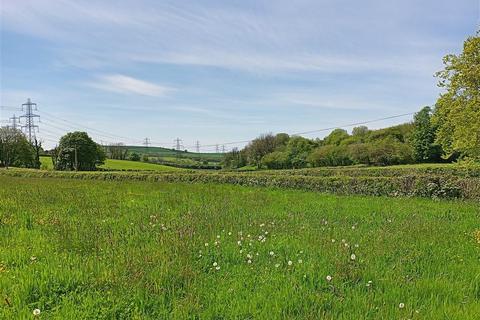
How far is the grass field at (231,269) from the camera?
4.54 m

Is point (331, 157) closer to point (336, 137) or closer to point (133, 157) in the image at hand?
point (336, 137)

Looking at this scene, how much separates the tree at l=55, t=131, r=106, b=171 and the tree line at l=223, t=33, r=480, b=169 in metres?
43.8

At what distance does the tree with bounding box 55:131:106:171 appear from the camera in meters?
83.8

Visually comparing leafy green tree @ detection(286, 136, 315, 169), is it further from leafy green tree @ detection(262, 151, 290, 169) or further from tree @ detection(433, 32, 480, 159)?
tree @ detection(433, 32, 480, 159)

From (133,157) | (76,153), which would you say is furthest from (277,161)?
(133,157)

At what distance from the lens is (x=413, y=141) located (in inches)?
3056

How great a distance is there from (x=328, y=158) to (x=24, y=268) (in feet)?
281

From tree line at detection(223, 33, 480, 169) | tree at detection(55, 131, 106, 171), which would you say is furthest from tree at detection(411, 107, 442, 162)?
tree at detection(55, 131, 106, 171)

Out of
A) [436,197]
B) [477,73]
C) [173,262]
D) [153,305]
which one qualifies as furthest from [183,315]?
[477,73]

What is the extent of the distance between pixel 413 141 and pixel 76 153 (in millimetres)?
71200

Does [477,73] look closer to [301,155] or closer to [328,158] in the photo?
[328,158]

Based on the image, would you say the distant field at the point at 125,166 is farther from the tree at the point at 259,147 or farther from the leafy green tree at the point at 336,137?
the leafy green tree at the point at 336,137

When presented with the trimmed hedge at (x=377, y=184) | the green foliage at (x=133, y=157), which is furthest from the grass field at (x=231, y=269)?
the green foliage at (x=133, y=157)

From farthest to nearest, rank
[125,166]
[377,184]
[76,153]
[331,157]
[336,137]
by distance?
[336,137], [125,166], [331,157], [76,153], [377,184]
